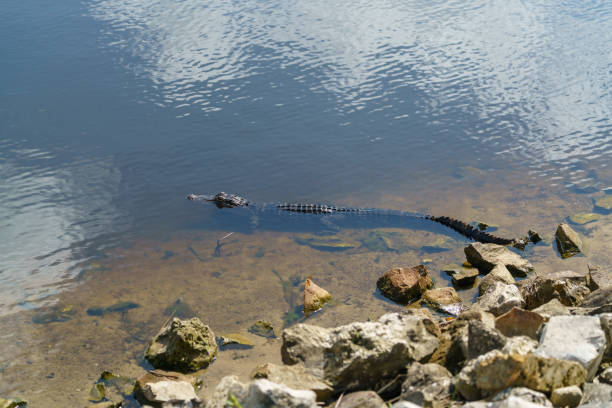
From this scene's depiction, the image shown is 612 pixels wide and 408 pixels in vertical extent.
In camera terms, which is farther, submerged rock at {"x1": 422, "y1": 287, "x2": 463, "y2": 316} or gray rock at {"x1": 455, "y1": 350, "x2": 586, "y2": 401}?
submerged rock at {"x1": 422, "y1": 287, "x2": 463, "y2": 316}

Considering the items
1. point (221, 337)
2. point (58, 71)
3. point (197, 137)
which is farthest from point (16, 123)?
point (221, 337)

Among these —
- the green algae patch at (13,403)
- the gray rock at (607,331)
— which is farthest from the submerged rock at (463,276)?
the green algae patch at (13,403)

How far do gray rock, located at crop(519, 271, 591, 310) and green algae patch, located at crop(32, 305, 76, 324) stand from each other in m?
5.06

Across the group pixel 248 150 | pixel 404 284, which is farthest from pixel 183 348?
pixel 248 150

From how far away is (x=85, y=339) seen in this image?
5.33 meters

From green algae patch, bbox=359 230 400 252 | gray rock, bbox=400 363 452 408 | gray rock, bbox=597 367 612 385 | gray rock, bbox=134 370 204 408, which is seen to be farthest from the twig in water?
gray rock, bbox=597 367 612 385

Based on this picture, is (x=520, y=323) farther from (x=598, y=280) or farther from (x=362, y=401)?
(x=598, y=280)

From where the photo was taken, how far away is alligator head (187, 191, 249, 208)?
851 cm

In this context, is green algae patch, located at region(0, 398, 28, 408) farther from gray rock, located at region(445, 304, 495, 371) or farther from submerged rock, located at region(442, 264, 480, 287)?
submerged rock, located at region(442, 264, 480, 287)

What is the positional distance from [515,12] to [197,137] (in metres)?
13.6

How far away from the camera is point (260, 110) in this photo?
11398mm

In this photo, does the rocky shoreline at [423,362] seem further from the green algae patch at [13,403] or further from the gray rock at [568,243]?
the gray rock at [568,243]

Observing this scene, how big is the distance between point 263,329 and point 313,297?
0.70m

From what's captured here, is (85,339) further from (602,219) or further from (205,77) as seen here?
(205,77)
